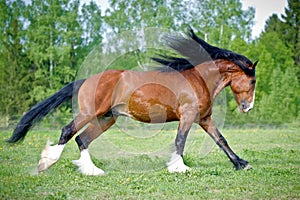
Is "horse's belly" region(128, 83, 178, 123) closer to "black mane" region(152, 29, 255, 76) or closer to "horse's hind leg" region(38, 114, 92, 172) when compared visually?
"black mane" region(152, 29, 255, 76)

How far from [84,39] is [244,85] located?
2610 cm

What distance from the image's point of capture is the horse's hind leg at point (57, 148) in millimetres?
7230

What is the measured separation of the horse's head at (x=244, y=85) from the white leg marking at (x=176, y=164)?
165 cm

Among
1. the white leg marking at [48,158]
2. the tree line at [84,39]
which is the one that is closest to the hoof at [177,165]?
the white leg marking at [48,158]

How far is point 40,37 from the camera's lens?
96.7 feet

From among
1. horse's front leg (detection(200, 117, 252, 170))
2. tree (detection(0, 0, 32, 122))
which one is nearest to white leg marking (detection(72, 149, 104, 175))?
horse's front leg (detection(200, 117, 252, 170))

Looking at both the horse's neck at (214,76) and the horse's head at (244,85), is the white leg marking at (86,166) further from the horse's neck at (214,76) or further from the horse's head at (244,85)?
the horse's head at (244,85)

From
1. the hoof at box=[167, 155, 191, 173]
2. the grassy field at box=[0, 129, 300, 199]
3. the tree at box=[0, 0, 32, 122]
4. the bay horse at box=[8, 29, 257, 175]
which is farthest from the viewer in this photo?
the tree at box=[0, 0, 32, 122]

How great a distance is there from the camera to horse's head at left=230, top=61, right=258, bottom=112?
26.0 feet

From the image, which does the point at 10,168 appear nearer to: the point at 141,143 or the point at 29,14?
the point at 141,143

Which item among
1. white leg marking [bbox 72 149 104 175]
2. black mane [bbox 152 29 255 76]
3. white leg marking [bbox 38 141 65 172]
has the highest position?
black mane [bbox 152 29 255 76]

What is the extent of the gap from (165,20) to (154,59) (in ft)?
72.4

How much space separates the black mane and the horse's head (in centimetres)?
15

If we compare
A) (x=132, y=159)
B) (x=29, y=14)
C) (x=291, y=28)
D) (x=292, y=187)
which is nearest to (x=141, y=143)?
(x=132, y=159)
